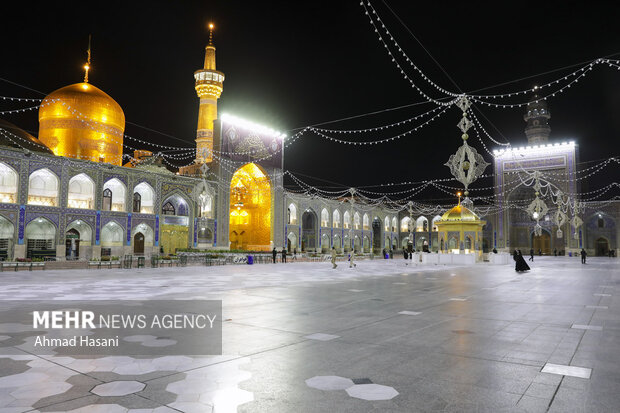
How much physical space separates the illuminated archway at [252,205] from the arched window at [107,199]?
9.29 meters

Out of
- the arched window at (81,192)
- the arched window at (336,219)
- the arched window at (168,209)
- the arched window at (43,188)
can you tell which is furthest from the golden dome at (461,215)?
the arched window at (43,188)

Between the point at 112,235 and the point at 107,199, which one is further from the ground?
the point at 107,199

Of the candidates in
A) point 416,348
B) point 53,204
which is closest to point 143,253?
point 53,204

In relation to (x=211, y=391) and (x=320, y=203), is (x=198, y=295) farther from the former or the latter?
(x=320, y=203)

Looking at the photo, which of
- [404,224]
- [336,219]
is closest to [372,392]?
[336,219]

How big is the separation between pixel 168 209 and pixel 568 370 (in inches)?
1136

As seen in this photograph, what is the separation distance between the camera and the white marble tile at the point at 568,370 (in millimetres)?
3010

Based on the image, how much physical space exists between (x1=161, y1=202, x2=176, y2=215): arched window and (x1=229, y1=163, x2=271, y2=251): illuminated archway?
5.34 metres

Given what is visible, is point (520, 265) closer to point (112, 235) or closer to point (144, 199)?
point (144, 199)

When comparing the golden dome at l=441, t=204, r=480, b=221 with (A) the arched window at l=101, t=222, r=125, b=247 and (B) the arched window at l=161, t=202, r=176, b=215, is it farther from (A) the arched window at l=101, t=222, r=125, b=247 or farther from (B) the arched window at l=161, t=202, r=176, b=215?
(A) the arched window at l=101, t=222, r=125, b=247

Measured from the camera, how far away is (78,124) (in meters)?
27.8

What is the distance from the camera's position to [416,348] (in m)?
3.77

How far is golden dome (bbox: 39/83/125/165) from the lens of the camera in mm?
27484

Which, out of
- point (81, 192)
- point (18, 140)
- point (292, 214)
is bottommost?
point (292, 214)
